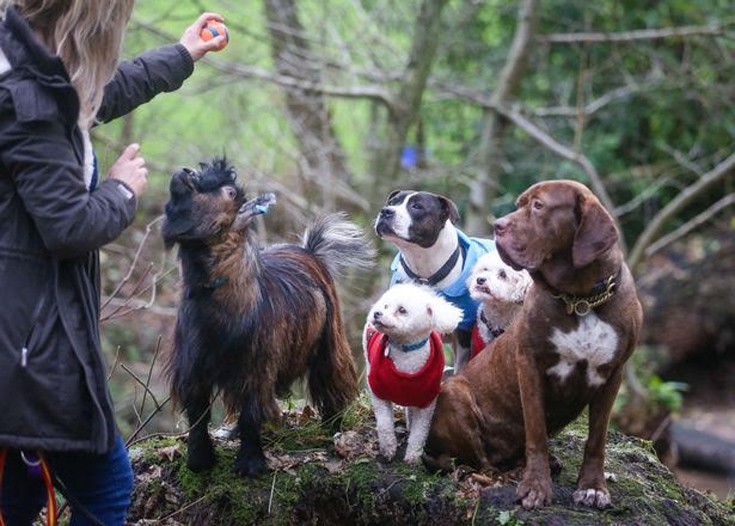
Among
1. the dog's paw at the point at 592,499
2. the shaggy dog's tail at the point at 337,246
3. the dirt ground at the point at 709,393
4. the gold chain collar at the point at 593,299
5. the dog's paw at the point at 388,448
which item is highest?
the gold chain collar at the point at 593,299

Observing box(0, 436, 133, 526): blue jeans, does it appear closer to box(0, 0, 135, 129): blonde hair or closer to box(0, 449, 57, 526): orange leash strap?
box(0, 449, 57, 526): orange leash strap

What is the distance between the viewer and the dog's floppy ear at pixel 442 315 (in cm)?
459

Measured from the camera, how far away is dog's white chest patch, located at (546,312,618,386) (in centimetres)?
413

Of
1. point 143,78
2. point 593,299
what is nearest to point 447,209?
point 593,299

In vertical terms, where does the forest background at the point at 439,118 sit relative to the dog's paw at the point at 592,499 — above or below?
above

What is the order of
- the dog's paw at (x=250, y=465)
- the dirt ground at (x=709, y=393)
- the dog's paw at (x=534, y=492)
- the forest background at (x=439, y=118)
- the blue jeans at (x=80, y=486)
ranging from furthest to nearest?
the dirt ground at (x=709, y=393) < the forest background at (x=439, y=118) < the dog's paw at (x=250, y=465) < the dog's paw at (x=534, y=492) < the blue jeans at (x=80, y=486)

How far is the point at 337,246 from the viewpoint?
17.4 ft

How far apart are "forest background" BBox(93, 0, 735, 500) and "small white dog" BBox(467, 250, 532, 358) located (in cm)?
369

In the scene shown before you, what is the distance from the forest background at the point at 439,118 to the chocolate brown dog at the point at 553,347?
4.26 metres

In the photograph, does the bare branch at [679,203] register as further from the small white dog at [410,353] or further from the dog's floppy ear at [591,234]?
the dog's floppy ear at [591,234]

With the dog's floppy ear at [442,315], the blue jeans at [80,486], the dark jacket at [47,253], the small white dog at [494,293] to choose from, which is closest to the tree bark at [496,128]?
the small white dog at [494,293]

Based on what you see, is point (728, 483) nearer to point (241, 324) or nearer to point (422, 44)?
point (422, 44)

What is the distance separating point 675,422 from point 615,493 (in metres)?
7.20

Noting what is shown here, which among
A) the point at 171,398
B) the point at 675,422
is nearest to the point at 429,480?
the point at 171,398
